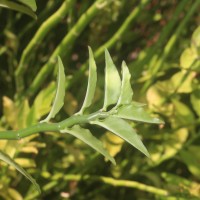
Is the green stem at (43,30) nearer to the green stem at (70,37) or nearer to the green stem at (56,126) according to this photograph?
the green stem at (70,37)

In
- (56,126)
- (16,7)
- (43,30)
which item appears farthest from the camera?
(43,30)

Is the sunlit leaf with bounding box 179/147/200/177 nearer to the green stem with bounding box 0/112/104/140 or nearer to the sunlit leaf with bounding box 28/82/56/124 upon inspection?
the sunlit leaf with bounding box 28/82/56/124

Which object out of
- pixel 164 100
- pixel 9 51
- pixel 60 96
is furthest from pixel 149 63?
pixel 60 96

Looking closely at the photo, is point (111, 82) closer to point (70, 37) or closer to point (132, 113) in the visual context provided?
point (132, 113)

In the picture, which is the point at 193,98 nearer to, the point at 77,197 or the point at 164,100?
the point at 164,100

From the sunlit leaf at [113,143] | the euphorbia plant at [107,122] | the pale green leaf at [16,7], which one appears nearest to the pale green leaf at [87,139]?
the euphorbia plant at [107,122]

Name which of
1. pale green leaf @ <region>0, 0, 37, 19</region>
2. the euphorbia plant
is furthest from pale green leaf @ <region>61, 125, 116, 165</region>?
pale green leaf @ <region>0, 0, 37, 19</region>

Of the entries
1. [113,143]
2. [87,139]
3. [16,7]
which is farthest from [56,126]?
[113,143]

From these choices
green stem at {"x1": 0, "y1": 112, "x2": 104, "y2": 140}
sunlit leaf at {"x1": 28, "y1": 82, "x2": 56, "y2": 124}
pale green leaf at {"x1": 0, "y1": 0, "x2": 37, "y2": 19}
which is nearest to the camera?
green stem at {"x1": 0, "y1": 112, "x2": 104, "y2": 140}
